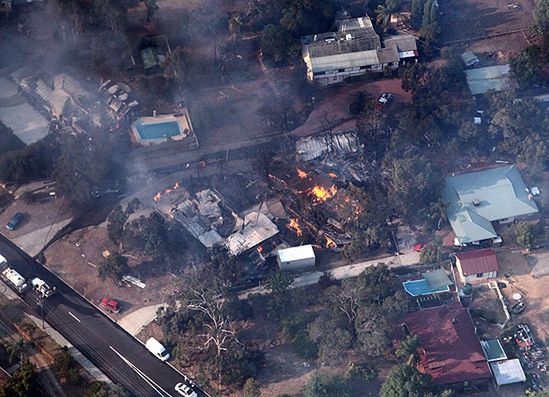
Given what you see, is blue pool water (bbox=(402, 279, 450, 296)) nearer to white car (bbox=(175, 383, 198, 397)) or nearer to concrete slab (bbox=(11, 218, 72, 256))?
white car (bbox=(175, 383, 198, 397))

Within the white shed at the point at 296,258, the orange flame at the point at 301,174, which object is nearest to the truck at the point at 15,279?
the white shed at the point at 296,258

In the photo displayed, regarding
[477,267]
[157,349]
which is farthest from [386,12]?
[157,349]

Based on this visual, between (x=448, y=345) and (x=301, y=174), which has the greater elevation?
(x=301, y=174)

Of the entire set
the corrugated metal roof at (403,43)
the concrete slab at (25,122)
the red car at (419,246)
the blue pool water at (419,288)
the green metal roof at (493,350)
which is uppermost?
the concrete slab at (25,122)

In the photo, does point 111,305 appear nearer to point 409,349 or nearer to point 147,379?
point 147,379

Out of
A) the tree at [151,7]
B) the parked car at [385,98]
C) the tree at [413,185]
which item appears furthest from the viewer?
the tree at [151,7]

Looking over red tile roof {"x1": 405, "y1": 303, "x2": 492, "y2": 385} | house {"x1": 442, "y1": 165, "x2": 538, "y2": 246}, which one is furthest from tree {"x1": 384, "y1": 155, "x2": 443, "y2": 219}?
red tile roof {"x1": 405, "y1": 303, "x2": 492, "y2": 385}

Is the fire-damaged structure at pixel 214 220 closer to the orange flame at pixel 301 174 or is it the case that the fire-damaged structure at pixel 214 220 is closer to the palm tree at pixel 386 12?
the orange flame at pixel 301 174
